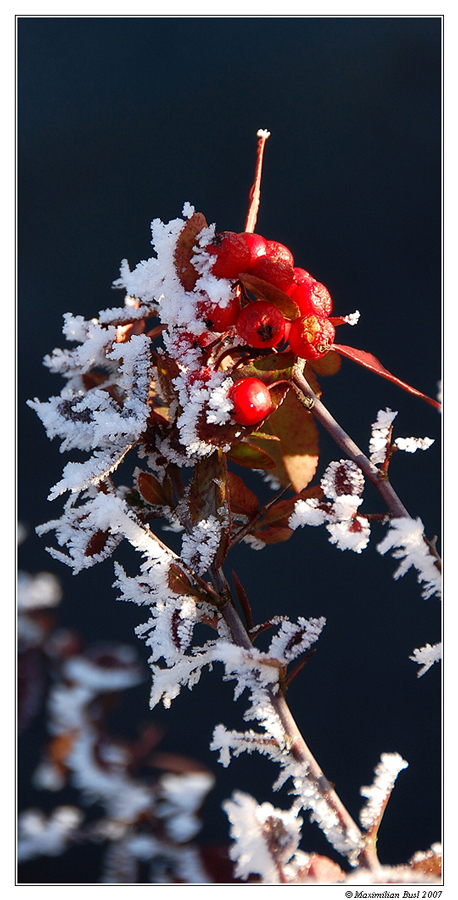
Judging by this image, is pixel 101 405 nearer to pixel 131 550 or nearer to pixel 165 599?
pixel 165 599

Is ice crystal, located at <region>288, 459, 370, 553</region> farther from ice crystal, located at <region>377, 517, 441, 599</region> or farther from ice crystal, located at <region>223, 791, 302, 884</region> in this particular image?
ice crystal, located at <region>223, 791, 302, 884</region>

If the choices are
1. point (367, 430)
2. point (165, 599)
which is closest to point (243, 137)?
point (367, 430)

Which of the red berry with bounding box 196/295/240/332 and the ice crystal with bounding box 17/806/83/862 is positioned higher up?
the red berry with bounding box 196/295/240/332

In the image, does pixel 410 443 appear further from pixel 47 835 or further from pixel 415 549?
pixel 47 835

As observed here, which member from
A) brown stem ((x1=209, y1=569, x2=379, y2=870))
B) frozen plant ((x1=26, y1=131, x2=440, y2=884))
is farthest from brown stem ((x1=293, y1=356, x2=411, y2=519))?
brown stem ((x1=209, y1=569, x2=379, y2=870))

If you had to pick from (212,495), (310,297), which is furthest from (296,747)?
(310,297)

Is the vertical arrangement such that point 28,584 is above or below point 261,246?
below

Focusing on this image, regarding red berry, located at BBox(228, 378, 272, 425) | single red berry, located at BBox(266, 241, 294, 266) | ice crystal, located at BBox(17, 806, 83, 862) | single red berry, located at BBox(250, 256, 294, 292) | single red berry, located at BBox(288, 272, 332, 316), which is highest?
single red berry, located at BBox(266, 241, 294, 266)
